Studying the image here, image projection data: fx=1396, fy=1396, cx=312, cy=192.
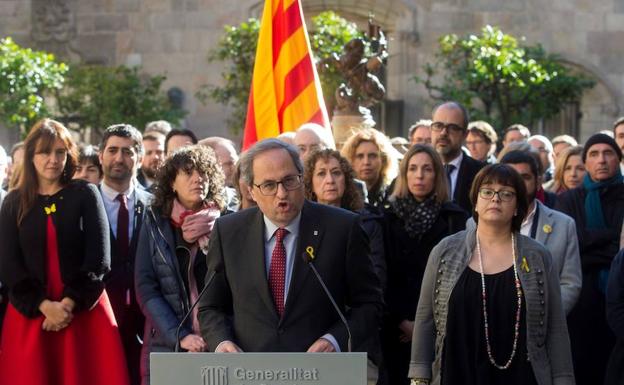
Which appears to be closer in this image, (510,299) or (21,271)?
(510,299)

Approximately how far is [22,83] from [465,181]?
9.76 metres

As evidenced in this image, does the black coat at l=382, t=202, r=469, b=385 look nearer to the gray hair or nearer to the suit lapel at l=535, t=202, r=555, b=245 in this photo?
the suit lapel at l=535, t=202, r=555, b=245

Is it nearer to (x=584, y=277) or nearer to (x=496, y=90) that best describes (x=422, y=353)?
(x=584, y=277)

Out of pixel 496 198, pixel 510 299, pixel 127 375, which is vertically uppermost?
pixel 496 198

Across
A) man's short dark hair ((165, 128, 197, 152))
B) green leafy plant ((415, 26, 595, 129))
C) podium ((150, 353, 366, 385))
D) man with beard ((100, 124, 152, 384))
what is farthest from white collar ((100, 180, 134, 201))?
green leafy plant ((415, 26, 595, 129))

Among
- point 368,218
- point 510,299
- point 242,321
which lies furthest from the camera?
point 368,218

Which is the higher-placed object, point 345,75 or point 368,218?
point 345,75

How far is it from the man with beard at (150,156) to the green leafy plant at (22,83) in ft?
23.3

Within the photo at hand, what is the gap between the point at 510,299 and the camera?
697cm

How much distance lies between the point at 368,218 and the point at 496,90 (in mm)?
11135

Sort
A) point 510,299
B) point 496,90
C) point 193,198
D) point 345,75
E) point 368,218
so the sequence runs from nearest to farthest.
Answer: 1. point 510,299
2. point 193,198
3. point 368,218
4. point 345,75
5. point 496,90

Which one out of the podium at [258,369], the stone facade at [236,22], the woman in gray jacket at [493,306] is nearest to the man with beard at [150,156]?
the woman in gray jacket at [493,306]

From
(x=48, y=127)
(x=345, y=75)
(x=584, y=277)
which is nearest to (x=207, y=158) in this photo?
(x=48, y=127)

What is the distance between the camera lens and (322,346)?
604 cm
